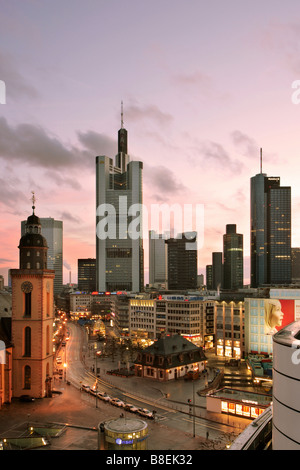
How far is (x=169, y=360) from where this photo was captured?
96.8 m

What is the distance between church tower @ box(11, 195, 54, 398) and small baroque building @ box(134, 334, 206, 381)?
28.7 metres

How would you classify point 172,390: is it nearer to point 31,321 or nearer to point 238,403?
point 238,403

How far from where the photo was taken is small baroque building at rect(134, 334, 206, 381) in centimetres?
9588

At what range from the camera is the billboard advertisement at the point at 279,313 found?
111 meters

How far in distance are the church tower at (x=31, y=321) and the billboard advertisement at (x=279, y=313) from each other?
208ft

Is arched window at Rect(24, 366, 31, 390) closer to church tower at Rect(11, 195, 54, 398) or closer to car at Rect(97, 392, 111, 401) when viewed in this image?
church tower at Rect(11, 195, 54, 398)

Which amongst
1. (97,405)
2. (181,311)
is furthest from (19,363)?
(181,311)

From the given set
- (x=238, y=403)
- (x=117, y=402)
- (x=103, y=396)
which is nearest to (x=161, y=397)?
(x=103, y=396)

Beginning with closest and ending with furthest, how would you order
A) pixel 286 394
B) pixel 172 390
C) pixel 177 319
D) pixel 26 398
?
pixel 286 394 < pixel 26 398 < pixel 172 390 < pixel 177 319

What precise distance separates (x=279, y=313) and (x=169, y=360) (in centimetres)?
3558

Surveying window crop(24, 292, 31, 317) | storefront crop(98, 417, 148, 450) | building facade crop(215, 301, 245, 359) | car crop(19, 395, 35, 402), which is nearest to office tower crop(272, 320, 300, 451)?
storefront crop(98, 417, 148, 450)

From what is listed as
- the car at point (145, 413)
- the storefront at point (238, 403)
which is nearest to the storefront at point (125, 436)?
the car at point (145, 413)

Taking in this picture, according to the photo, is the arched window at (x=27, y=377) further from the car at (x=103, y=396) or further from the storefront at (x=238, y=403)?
the storefront at (x=238, y=403)

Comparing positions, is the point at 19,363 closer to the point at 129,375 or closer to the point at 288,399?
the point at 129,375
